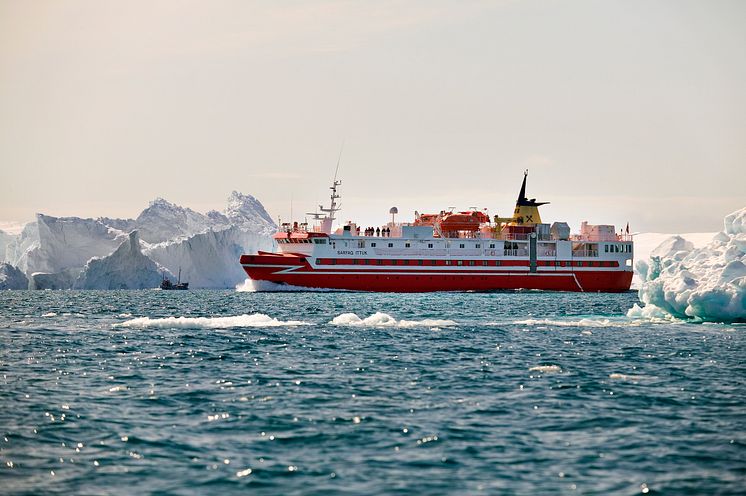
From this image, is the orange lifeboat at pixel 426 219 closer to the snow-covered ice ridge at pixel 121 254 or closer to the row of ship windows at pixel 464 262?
the row of ship windows at pixel 464 262

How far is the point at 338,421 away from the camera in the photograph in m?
16.3

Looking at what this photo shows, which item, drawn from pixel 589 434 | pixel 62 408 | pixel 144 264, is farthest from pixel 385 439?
pixel 144 264

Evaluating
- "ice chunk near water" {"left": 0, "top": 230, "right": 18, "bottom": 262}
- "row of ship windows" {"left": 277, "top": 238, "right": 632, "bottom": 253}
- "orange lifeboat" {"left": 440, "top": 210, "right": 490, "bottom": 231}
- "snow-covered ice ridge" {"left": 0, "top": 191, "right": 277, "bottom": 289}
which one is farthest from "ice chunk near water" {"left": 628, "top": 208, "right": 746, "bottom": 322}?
"ice chunk near water" {"left": 0, "top": 230, "right": 18, "bottom": 262}

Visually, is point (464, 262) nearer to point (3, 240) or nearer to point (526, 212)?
point (526, 212)

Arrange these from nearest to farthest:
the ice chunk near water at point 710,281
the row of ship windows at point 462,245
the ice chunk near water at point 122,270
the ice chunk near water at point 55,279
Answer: the ice chunk near water at point 710,281, the row of ship windows at point 462,245, the ice chunk near water at point 122,270, the ice chunk near water at point 55,279

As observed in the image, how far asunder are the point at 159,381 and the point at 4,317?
28.2 m

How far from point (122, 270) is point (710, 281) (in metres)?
78.7

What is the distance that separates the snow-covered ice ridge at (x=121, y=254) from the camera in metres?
102

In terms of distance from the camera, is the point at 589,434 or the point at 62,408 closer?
the point at 589,434

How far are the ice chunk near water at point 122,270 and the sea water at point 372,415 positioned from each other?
233 ft

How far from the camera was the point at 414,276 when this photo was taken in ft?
272

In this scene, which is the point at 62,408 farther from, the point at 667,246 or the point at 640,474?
the point at 667,246

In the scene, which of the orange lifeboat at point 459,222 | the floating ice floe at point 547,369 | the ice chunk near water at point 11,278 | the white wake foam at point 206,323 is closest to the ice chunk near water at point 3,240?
the ice chunk near water at point 11,278

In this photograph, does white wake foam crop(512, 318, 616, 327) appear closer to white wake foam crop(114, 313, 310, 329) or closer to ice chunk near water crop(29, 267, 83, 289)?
white wake foam crop(114, 313, 310, 329)
